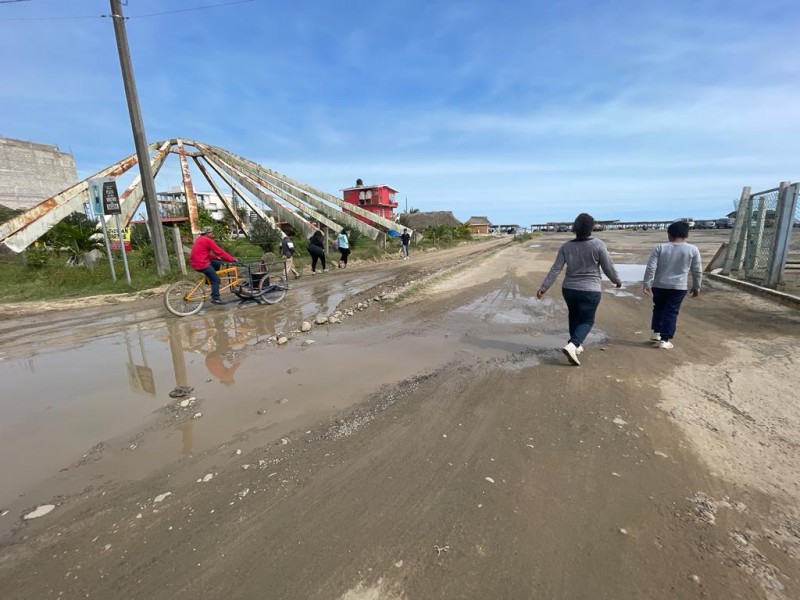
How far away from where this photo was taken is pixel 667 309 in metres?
5.00

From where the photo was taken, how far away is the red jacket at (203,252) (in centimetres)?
759

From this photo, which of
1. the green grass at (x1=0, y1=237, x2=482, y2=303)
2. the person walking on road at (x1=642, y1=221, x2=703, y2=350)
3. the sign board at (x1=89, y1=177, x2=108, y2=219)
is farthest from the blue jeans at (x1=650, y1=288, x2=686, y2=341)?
the sign board at (x1=89, y1=177, x2=108, y2=219)

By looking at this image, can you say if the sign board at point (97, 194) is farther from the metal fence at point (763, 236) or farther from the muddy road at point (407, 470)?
the metal fence at point (763, 236)

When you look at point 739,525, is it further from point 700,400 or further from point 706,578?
point 700,400

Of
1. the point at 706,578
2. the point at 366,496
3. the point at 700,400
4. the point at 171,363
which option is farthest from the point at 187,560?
the point at 700,400

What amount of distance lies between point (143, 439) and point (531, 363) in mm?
4096

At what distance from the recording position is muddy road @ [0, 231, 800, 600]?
185cm

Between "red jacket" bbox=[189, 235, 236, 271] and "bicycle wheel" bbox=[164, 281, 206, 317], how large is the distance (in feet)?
1.66

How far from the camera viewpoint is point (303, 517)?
221 cm

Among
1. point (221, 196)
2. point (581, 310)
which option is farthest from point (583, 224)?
point (221, 196)

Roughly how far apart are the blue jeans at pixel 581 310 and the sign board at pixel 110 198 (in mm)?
11667

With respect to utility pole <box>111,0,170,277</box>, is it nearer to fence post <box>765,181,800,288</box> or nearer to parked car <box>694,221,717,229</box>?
fence post <box>765,181,800,288</box>

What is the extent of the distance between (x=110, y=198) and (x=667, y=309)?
13.1 meters

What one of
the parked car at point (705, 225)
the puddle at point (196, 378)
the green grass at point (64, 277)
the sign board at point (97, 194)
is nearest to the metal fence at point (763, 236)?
the puddle at point (196, 378)
